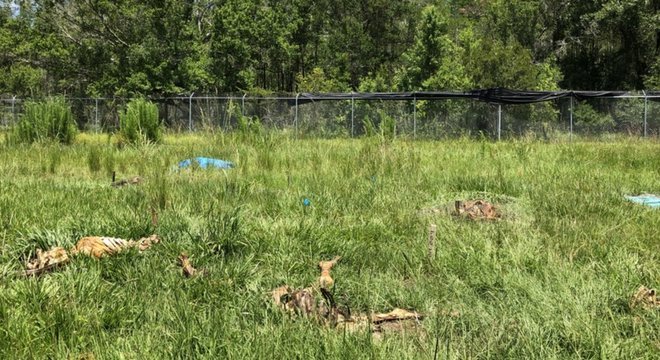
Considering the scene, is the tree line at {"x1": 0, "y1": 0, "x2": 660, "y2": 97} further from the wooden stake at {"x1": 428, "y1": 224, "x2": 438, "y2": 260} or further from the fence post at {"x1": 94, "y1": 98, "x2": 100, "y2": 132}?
the wooden stake at {"x1": 428, "y1": 224, "x2": 438, "y2": 260}

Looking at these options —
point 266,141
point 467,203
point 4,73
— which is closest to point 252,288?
point 467,203

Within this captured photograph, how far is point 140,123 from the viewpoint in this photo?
1260 centimetres

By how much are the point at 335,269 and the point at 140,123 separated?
1026cm

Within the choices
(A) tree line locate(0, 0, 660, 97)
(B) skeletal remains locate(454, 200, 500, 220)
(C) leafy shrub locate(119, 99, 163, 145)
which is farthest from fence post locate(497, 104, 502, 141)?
(B) skeletal remains locate(454, 200, 500, 220)

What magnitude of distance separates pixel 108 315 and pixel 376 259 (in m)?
1.69

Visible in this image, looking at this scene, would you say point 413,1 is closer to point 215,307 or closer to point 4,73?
point 4,73

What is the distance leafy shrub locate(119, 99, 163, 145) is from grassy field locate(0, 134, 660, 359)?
560cm

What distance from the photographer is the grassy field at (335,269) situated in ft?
7.76

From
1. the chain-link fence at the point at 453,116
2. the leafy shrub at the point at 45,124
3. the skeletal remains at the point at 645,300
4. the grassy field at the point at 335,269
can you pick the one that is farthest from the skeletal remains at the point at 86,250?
the chain-link fence at the point at 453,116

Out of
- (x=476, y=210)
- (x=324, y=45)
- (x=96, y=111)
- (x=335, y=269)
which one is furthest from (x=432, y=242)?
(x=324, y=45)

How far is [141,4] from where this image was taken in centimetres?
Answer: 2759

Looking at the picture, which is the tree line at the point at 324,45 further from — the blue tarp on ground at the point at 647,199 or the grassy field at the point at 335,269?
the grassy field at the point at 335,269

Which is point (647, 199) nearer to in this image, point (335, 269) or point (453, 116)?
point (335, 269)

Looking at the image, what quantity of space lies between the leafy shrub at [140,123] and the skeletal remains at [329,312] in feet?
32.8
